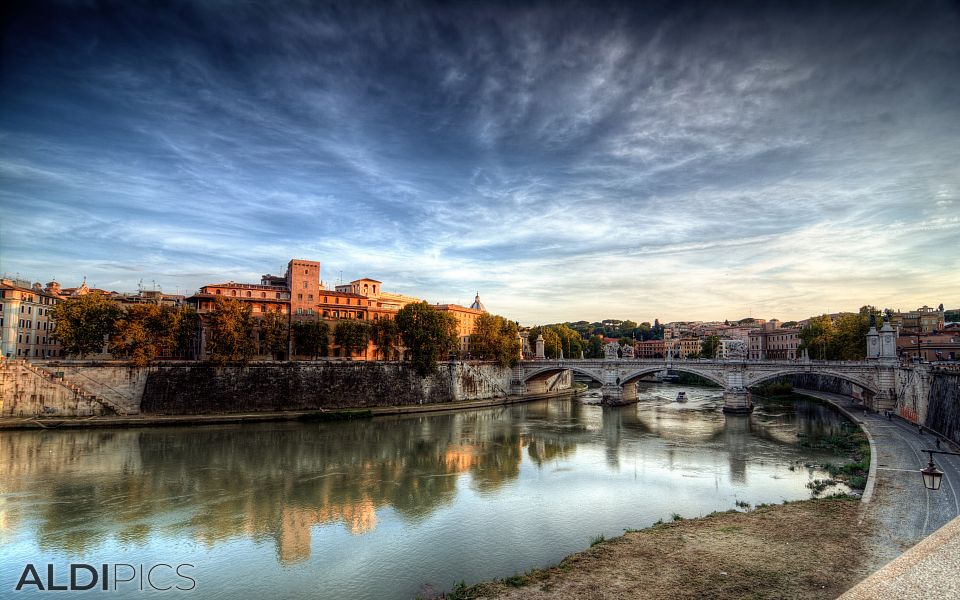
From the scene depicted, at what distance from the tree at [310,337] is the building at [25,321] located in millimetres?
17660

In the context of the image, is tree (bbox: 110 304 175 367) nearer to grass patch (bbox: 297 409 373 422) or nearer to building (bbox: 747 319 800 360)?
grass patch (bbox: 297 409 373 422)

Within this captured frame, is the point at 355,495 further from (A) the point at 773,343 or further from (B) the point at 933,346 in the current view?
(A) the point at 773,343

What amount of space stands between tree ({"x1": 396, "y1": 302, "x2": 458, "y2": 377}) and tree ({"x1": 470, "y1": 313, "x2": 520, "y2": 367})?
7675 mm

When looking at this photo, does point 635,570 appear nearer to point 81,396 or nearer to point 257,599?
point 257,599

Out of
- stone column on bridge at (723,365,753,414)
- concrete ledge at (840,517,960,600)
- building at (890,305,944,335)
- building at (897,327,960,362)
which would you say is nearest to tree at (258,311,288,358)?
stone column on bridge at (723,365,753,414)

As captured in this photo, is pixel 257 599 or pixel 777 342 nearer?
pixel 257 599

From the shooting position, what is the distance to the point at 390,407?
44812 mm

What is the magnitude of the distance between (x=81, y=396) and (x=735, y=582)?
1609 inches

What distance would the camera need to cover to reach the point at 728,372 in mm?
44969

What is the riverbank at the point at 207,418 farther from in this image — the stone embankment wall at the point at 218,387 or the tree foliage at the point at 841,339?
the tree foliage at the point at 841,339

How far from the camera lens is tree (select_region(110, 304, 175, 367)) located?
38125 millimetres

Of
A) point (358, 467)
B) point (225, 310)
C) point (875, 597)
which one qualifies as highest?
point (225, 310)

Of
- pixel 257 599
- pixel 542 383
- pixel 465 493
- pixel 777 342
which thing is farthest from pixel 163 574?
pixel 777 342

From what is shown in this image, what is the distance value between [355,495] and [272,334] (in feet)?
89.2
